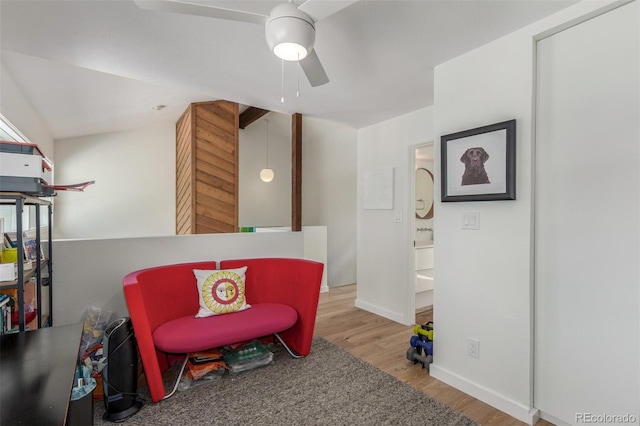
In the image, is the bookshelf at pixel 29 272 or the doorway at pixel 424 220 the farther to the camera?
the doorway at pixel 424 220

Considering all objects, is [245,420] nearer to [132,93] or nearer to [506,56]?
[506,56]

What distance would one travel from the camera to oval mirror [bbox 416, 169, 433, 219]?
4739 mm

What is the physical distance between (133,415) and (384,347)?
1.95 m

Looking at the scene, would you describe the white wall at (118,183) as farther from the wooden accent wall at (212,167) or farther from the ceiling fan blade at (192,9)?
the ceiling fan blade at (192,9)

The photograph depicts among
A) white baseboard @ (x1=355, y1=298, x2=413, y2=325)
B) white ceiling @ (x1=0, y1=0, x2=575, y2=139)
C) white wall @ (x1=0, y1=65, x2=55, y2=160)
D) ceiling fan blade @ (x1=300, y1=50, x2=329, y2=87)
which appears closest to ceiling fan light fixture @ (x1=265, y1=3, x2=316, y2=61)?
ceiling fan blade @ (x1=300, y1=50, x2=329, y2=87)

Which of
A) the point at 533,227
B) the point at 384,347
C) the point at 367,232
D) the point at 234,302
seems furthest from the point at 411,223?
the point at 234,302

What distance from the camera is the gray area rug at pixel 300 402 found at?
1794 mm

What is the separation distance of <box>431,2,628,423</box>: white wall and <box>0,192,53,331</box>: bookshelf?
2.42 m

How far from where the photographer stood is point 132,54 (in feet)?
7.00

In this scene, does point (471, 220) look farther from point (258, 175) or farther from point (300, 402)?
point (258, 175)

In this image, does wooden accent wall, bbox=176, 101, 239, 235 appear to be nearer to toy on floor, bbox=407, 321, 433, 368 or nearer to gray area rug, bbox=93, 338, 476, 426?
gray area rug, bbox=93, 338, 476, 426

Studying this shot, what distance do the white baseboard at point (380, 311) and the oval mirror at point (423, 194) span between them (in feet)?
5.46

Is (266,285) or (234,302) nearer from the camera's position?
(234,302)

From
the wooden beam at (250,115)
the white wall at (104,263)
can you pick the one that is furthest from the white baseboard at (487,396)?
the wooden beam at (250,115)
